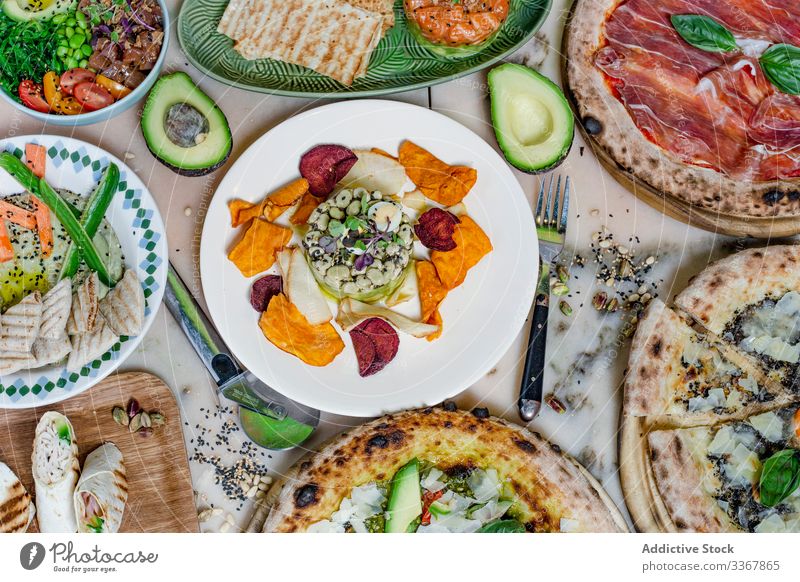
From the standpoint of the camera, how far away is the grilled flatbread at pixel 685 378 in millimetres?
1993

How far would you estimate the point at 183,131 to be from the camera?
204 cm

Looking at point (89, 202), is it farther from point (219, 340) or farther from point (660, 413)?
point (660, 413)

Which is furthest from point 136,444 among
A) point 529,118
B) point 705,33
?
point 705,33

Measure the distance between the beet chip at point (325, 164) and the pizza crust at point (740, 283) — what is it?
3.98 ft

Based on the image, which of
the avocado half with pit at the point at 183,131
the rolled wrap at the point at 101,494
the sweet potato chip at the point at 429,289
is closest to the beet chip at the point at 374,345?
the sweet potato chip at the point at 429,289

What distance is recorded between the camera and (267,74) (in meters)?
2.16

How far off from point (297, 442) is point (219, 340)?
44 cm

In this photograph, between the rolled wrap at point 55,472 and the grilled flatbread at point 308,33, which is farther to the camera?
the grilled flatbread at point 308,33

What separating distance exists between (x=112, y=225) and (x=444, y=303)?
3.80 ft

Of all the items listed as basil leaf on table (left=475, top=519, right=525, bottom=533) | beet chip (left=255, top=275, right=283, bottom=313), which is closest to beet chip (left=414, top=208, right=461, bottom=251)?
beet chip (left=255, top=275, right=283, bottom=313)

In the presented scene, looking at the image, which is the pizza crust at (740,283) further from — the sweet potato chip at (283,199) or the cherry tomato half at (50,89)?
the cherry tomato half at (50,89)
